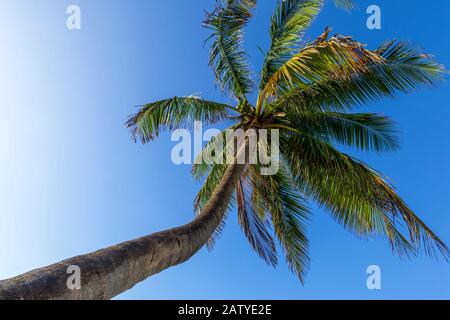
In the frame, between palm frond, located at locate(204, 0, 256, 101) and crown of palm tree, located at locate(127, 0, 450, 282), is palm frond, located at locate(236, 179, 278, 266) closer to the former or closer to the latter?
crown of palm tree, located at locate(127, 0, 450, 282)

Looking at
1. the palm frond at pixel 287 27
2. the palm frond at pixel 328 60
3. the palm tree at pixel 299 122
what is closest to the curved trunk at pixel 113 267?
the palm tree at pixel 299 122

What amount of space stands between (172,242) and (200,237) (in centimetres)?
71

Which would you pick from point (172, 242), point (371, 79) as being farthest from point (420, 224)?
point (172, 242)

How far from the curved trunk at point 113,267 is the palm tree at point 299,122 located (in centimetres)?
39

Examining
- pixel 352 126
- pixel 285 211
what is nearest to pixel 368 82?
pixel 352 126

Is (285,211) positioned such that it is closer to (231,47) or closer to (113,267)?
(231,47)

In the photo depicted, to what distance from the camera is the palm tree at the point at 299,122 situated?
230 inches

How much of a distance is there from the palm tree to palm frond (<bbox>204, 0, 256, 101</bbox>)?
22 millimetres

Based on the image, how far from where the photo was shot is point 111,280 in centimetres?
293

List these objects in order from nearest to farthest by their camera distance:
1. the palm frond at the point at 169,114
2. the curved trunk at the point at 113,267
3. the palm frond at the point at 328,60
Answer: the curved trunk at the point at 113,267 → the palm frond at the point at 328,60 → the palm frond at the point at 169,114

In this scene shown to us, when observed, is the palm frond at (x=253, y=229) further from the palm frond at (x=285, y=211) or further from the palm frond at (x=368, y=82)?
the palm frond at (x=368, y=82)

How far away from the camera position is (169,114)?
7.53 metres

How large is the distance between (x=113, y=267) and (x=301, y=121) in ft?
18.5

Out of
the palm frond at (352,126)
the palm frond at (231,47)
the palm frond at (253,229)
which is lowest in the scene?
the palm frond at (253,229)
